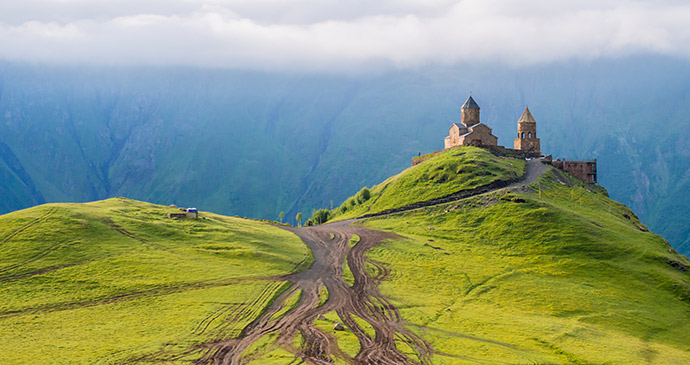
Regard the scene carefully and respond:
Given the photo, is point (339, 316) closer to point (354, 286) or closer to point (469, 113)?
point (354, 286)

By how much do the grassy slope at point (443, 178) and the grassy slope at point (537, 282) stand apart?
7.79 meters

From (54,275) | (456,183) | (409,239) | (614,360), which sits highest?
(456,183)

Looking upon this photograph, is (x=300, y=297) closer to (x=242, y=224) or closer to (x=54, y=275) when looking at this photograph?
(x=54, y=275)

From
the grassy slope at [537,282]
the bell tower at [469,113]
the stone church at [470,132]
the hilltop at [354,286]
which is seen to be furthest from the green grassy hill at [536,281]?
the bell tower at [469,113]

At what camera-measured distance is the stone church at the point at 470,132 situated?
152 meters

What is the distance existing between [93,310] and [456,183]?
8173cm

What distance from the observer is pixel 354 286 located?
7200 centimetres

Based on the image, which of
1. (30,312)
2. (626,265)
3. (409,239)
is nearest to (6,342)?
(30,312)

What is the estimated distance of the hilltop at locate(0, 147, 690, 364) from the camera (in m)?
52.8

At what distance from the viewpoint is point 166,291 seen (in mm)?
64688

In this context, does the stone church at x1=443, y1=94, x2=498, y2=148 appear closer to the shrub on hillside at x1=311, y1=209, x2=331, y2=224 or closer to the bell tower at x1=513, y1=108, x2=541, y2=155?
the bell tower at x1=513, y1=108, x2=541, y2=155

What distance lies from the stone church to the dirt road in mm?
73641

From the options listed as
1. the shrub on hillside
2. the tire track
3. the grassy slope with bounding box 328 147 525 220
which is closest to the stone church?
the grassy slope with bounding box 328 147 525 220

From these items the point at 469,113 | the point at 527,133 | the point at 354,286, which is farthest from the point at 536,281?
the point at 527,133
